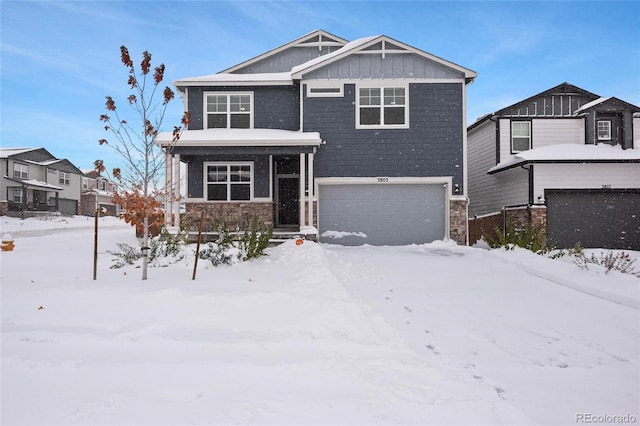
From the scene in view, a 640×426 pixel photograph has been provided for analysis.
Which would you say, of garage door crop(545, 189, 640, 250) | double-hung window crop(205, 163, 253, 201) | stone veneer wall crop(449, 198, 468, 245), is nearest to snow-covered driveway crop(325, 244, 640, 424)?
stone veneer wall crop(449, 198, 468, 245)

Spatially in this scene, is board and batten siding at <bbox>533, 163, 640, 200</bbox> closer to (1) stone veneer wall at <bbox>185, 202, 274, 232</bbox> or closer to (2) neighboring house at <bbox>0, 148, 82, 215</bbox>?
(1) stone veneer wall at <bbox>185, 202, 274, 232</bbox>

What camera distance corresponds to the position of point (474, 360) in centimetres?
374

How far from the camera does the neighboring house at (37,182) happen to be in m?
34.8

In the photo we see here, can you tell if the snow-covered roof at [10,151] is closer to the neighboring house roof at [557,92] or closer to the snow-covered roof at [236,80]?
the snow-covered roof at [236,80]

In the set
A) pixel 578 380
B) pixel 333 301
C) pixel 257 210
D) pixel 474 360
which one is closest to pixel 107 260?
pixel 257 210

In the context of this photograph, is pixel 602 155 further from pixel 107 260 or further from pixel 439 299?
pixel 107 260

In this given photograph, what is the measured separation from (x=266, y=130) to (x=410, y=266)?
26.4 feet

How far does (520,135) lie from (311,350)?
15895 millimetres

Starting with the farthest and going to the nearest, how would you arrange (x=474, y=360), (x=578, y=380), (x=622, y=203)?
(x=622, y=203) < (x=474, y=360) < (x=578, y=380)

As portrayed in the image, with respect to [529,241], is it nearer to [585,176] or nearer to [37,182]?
[585,176]

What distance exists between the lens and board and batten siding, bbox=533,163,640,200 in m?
14.1

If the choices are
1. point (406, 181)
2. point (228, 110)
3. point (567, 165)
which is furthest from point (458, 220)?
point (228, 110)

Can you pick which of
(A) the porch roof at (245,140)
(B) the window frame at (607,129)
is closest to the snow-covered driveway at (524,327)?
(A) the porch roof at (245,140)

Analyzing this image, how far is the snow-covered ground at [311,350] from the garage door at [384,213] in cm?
682
